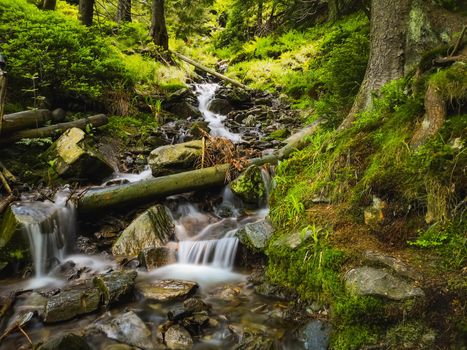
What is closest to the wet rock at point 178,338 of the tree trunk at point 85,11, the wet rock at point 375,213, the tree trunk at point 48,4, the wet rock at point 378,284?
the wet rock at point 378,284

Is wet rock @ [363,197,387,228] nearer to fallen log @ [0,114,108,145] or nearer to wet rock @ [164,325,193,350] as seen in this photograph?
wet rock @ [164,325,193,350]

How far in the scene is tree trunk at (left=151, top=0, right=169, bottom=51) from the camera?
13672 millimetres

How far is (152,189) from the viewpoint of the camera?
21.2 ft

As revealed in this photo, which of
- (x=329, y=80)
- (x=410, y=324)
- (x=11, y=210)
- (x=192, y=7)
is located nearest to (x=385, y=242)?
(x=410, y=324)

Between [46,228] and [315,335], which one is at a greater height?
[46,228]

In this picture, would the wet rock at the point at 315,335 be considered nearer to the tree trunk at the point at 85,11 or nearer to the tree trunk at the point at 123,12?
the tree trunk at the point at 85,11

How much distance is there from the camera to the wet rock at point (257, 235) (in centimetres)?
483

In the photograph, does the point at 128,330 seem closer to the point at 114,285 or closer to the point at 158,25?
the point at 114,285

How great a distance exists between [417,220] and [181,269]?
325 centimetres

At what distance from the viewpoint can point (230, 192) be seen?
22.8ft

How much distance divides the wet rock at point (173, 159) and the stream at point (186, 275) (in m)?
0.42

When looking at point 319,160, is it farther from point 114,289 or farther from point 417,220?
point 114,289

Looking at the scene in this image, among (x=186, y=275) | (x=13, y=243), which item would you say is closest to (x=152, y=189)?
(x=186, y=275)

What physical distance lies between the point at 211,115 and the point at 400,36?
7739mm
